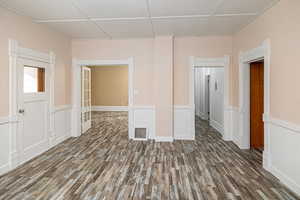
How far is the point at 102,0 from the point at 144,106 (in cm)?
302

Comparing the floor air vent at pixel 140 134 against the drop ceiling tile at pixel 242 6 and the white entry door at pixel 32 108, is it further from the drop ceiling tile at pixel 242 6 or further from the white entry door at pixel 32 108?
the drop ceiling tile at pixel 242 6

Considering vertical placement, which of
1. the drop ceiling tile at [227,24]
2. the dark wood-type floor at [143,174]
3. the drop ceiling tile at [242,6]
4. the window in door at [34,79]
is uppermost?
the drop ceiling tile at [227,24]

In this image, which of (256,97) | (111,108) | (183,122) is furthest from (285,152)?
(111,108)

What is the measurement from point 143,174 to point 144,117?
2442mm

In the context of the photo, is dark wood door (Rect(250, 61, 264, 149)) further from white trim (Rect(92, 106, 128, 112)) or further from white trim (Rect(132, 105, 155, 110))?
white trim (Rect(92, 106, 128, 112))

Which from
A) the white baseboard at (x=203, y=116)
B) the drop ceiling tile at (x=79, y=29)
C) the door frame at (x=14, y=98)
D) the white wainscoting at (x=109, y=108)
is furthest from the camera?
the white wainscoting at (x=109, y=108)

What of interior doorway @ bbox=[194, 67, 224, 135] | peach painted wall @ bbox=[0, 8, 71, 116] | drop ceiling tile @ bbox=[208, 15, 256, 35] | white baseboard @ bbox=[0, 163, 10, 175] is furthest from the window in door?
interior doorway @ bbox=[194, 67, 224, 135]

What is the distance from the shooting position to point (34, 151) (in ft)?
13.1

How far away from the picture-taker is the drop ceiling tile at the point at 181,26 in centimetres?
409

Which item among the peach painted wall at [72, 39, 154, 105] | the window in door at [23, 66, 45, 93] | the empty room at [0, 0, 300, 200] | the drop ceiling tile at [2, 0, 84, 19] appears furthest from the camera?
the peach painted wall at [72, 39, 154, 105]

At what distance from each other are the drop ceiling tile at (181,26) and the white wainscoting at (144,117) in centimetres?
204

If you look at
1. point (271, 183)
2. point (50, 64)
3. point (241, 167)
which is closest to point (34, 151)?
point (50, 64)

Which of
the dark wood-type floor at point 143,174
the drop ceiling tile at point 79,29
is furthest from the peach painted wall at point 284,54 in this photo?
the drop ceiling tile at point 79,29

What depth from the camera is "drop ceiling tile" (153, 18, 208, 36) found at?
4.09m
